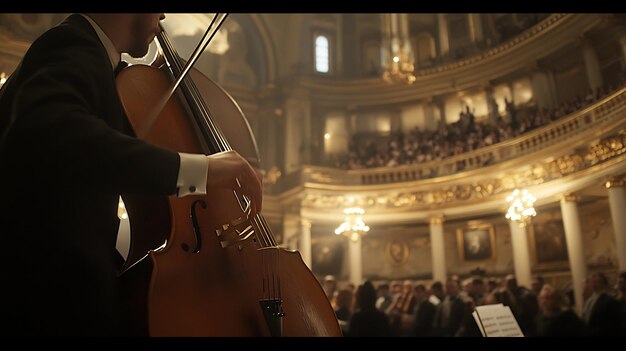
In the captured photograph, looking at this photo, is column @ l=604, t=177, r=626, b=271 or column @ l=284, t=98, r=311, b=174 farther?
column @ l=284, t=98, r=311, b=174

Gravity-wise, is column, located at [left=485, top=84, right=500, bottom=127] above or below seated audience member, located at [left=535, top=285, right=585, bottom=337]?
above

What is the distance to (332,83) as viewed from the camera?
23656mm

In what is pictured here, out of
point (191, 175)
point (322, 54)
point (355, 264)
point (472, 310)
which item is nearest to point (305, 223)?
point (355, 264)

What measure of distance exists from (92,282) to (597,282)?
26.3 feet

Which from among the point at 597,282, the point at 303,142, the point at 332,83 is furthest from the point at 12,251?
the point at 332,83

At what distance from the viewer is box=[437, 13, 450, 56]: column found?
23.6 m

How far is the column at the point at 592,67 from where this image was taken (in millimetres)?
17578

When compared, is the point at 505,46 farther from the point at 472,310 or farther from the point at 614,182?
the point at 472,310

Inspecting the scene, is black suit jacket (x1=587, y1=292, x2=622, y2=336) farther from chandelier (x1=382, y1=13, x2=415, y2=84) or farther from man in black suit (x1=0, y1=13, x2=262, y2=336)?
chandelier (x1=382, y1=13, x2=415, y2=84)

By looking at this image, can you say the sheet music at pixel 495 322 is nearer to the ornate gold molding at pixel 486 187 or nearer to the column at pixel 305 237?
the ornate gold molding at pixel 486 187

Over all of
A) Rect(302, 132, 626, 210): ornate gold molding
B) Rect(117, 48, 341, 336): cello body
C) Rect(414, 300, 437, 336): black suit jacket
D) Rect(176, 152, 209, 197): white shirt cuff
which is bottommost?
Rect(414, 300, 437, 336): black suit jacket

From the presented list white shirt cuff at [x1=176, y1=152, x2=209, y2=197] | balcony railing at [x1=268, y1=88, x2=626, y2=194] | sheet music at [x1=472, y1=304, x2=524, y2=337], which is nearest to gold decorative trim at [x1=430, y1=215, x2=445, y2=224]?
balcony railing at [x1=268, y1=88, x2=626, y2=194]

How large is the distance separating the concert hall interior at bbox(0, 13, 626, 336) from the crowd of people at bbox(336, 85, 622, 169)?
0.28 ft

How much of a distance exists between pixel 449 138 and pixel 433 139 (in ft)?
2.60
